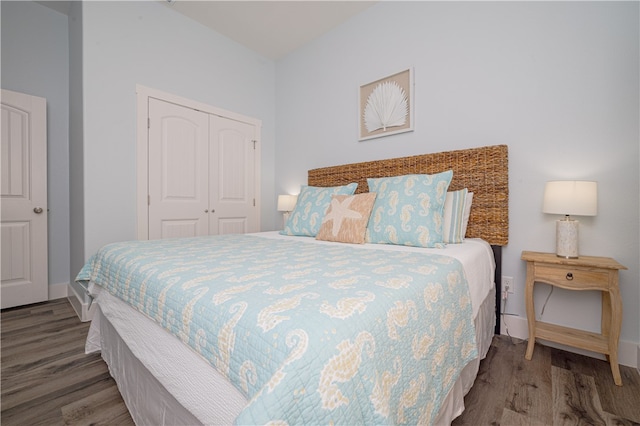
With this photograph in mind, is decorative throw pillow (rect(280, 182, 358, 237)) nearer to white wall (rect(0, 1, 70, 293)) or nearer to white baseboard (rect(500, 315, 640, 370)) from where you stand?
white baseboard (rect(500, 315, 640, 370))

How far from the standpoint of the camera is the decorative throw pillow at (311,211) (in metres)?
2.28

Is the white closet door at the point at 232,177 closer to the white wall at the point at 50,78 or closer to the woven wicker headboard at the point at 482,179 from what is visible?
the white wall at the point at 50,78

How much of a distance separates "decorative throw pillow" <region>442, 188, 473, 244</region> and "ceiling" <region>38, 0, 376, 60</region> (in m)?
2.10

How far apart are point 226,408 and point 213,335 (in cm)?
17

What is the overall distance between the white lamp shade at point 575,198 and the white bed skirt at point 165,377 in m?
0.73

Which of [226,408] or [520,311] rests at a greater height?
[226,408]

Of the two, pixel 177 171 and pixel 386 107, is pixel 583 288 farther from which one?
pixel 177 171

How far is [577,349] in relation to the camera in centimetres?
178

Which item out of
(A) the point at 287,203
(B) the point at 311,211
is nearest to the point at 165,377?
(B) the point at 311,211

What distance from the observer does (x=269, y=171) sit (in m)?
3.79

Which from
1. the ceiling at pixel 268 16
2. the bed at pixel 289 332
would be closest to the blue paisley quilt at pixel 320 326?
the bed at pixel 289 332

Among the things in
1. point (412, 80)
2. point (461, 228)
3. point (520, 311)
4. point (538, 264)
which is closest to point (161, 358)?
point (461, 228)

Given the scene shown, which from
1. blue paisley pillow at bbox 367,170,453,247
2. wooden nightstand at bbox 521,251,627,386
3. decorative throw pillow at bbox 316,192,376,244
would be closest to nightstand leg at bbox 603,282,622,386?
wooden nightstand at bbox 521,251,627,386

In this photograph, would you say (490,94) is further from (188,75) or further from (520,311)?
(188,75)
